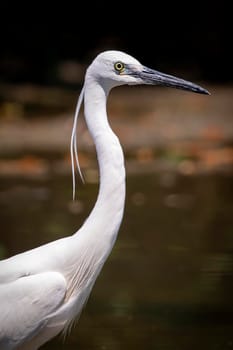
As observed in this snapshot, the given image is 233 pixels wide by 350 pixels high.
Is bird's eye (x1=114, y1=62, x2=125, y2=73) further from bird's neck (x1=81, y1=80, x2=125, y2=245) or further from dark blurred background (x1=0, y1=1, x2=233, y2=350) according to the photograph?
dark blurred background (x1=0, y1=1, x2=233, y2=350)

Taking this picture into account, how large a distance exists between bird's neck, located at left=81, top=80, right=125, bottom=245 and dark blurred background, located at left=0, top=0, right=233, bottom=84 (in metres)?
12.5

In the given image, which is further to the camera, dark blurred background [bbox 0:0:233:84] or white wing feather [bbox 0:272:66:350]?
dark blurred background [bbox 0:0:233:84]

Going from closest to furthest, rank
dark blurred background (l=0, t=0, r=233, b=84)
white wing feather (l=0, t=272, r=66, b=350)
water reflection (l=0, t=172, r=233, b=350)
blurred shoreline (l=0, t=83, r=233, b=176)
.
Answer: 1. white wing feather (l=0, t=272, r=66, b=350)
2. water reflection (l=0, t=172, r=233, b=350)
3. blurred shoreline (l=0, t=83, r=233, b=176)
4. dark blurred background (l=0, t=0, r=233, b=84)

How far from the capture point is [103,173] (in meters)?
5.06

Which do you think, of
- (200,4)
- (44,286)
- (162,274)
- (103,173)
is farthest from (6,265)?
(200,4)

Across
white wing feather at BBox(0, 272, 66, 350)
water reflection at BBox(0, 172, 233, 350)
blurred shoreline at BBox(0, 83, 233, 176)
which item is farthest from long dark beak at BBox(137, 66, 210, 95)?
blurred shoreline at BBox(0, 83, 233, 176)

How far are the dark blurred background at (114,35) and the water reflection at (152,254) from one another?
7135mm

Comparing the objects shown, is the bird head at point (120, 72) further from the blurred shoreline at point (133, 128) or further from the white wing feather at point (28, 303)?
the blurred shoreline at point (133, 128)

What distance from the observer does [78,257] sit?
16.9 ft

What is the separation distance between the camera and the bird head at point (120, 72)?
5.12 meters

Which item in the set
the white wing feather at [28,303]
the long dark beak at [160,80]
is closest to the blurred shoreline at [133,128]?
the long dark beak at [160,80]

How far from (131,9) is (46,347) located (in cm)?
1345

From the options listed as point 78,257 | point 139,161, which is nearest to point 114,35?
point 139,161

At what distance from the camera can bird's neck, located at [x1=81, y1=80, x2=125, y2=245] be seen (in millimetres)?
5031
